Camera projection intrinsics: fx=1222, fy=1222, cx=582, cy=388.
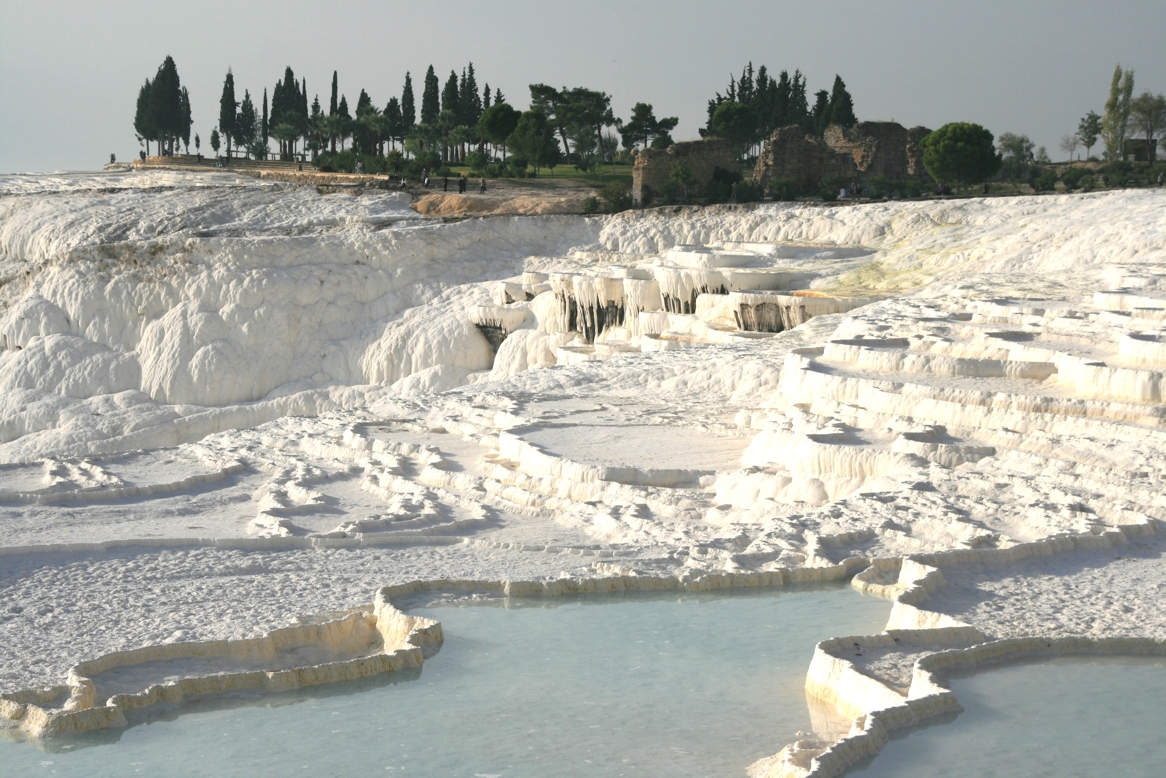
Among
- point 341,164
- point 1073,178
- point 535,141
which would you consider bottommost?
point 1073,178

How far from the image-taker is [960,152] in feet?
81.9

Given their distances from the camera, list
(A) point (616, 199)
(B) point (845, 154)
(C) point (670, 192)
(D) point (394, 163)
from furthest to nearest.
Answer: (D) point (394, 163)
(B) point (845, 154)
(C) point (670, 192)
(A) point (616, 199)

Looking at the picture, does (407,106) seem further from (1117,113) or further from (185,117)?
(1117,113)

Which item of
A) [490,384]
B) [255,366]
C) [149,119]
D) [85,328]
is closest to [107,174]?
[149,119]

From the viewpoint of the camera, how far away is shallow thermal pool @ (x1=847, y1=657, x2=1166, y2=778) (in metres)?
4.17

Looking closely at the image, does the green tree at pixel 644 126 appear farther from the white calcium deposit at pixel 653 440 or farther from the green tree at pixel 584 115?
the white calcium deposit at pixel 653 440

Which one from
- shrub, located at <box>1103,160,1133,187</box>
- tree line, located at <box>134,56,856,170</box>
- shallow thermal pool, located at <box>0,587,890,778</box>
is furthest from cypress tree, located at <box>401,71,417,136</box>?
shallow thermal pool, located at <box>0,587,890,778</box>

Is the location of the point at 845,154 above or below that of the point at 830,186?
above

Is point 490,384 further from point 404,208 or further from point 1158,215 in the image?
point 404,208

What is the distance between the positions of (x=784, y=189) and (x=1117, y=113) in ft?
64.1

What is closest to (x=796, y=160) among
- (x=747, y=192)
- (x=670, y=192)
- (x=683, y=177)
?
(x=747, y=192)

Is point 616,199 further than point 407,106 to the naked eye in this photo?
No

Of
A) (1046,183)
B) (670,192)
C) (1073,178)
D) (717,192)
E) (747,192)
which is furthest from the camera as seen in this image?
(670,192)

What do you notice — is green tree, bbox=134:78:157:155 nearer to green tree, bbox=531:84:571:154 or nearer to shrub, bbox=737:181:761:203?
green tree, bbox=531:84:571:154
